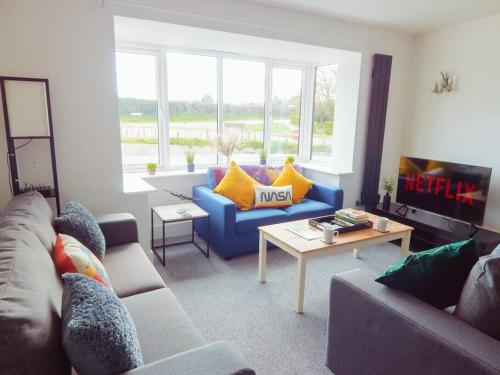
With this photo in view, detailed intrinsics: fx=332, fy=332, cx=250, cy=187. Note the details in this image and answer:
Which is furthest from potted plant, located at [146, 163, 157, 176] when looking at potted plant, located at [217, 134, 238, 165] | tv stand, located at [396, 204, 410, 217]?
tv stand, located at [396, 204, 410, 217]

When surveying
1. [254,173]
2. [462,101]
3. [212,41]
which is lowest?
[254,173]

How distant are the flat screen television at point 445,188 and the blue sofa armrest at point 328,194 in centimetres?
83

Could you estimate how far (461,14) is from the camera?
352 cm

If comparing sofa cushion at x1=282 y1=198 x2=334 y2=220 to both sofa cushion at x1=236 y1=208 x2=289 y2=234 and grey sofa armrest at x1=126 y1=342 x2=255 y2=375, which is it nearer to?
sofa cushion at x1=236 y1=208 x2=289 y2=234

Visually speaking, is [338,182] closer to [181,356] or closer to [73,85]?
[73,85]

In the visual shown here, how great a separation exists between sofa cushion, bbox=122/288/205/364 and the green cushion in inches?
37.8

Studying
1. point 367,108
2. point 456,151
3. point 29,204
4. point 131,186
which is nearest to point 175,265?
point 131,186

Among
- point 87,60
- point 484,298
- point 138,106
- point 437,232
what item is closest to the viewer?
point 484,298

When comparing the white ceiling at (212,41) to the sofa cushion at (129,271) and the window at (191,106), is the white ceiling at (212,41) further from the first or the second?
the sofa cushion at (129,271)

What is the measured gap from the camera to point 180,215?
312cm

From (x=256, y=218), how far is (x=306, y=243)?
92 centimetres

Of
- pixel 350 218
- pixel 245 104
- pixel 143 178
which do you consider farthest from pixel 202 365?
pixel 245 104

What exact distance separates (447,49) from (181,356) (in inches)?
174

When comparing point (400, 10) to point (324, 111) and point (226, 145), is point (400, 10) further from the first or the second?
point (226, 145)
